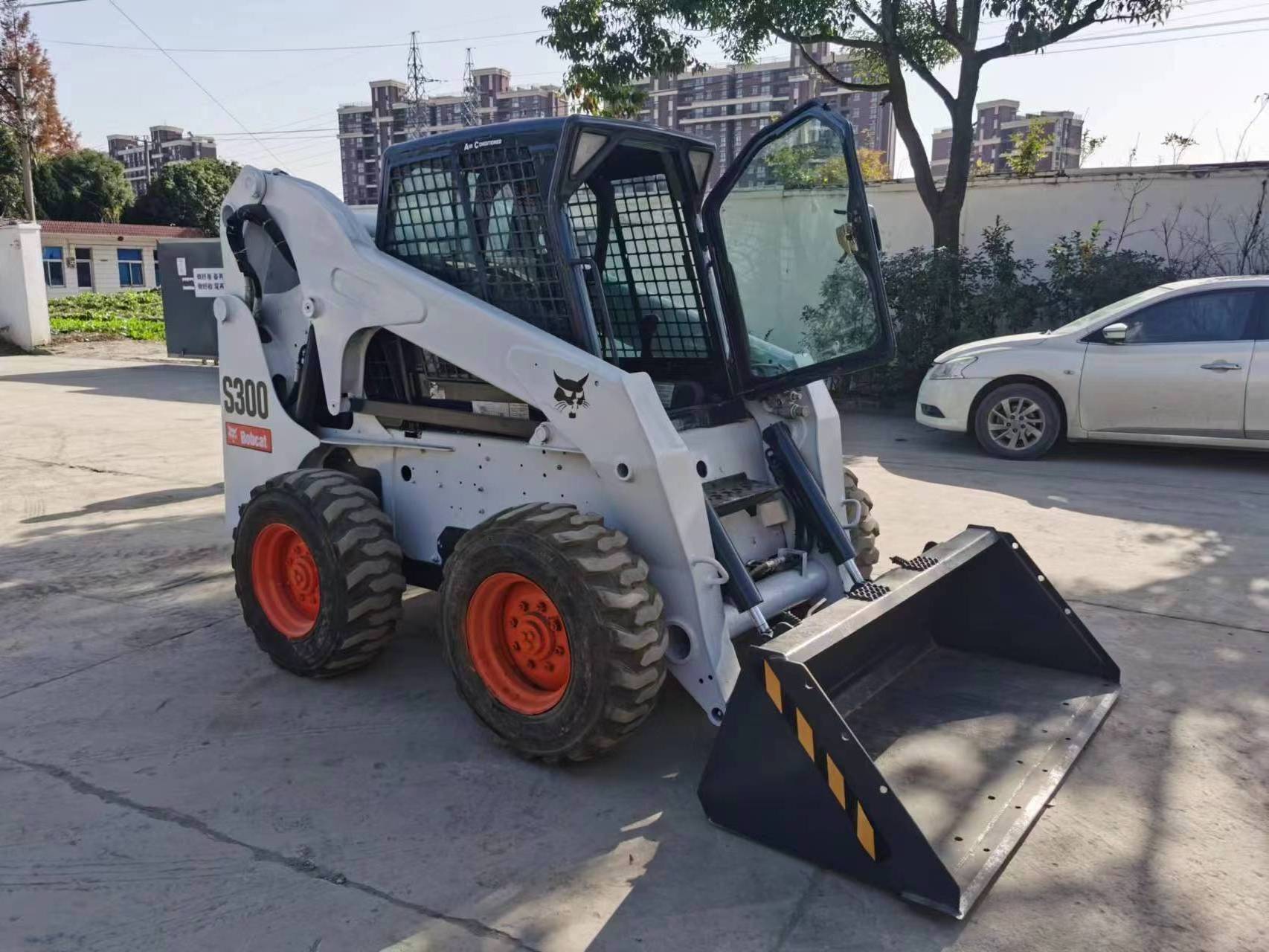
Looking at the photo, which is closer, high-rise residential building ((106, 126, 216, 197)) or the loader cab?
the loader cab

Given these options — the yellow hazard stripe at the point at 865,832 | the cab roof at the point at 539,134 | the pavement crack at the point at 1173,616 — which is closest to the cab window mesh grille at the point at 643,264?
the cab roof at the point at 539,134

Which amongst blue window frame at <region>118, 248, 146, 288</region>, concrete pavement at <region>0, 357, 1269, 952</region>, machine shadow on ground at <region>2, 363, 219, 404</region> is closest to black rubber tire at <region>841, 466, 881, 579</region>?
concrete pavement at <region>0, 357, 1269, 952</region>

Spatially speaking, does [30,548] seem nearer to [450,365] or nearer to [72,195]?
[450,365]

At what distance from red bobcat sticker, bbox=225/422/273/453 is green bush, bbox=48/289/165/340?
21.1 meters

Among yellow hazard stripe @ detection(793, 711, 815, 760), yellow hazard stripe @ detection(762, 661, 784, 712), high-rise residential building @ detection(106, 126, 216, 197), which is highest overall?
high-rise residential building @ detection(106, 126, 216, 197)

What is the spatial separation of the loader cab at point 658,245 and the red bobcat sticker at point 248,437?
0.82 m

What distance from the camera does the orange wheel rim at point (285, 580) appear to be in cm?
456

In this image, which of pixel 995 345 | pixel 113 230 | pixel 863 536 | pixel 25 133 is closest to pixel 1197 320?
pixel 995 345

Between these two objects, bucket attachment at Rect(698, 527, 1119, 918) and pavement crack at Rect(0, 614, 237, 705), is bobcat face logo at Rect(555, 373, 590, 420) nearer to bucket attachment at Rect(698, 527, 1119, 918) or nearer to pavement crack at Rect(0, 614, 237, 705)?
bucket attachment at Rect(698, 527, 1119, 918)

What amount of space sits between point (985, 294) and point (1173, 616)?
23.8ft

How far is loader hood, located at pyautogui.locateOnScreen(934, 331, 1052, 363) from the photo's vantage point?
30.1ft

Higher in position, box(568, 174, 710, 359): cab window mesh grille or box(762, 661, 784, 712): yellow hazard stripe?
box(568, 174, 710, 359): cab window mesh grille

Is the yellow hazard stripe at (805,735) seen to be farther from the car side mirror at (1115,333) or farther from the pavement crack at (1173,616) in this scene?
the car side mirror at (1115,333)

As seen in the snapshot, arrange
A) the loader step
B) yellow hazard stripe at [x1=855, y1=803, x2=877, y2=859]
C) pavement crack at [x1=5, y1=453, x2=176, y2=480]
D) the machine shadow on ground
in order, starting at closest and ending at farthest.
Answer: yellow hazard stripe at [x1=855, y1=803, x2=877, y2=859]
the loader step
pavement crack at [x1=5, y1=453, x2=176, y2=480]
the machine shadow on ground
